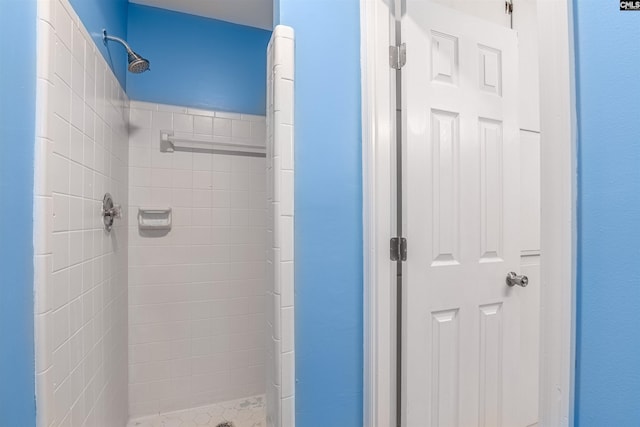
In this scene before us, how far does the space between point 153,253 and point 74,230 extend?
889 mm

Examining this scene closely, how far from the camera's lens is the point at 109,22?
1431mm

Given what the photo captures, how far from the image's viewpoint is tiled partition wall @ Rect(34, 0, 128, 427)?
80 cm

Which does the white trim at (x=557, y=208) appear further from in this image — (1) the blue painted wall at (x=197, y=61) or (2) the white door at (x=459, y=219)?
(1) the blue painted wall at (x=197, y=61)

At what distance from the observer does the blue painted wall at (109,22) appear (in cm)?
113

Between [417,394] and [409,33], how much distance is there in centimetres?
136

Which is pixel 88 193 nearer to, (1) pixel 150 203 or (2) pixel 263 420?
(1) pixel 150 203

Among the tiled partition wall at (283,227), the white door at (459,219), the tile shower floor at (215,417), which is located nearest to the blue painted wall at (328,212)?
the tiled partition wall at (283,227)

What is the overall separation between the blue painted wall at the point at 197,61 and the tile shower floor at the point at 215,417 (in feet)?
6.26

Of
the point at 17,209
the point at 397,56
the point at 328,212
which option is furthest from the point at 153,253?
the point at 397,56

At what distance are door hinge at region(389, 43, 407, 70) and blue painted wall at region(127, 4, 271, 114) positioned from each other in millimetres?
1138

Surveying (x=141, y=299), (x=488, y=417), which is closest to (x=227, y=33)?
(x=141, y=299)

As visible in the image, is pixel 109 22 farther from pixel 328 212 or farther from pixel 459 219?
pixel 459 219

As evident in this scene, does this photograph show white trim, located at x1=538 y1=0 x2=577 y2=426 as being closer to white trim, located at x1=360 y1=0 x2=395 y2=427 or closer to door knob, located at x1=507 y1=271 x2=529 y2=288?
white trim, located at x1=360 y1=0 x2=395 y2=427

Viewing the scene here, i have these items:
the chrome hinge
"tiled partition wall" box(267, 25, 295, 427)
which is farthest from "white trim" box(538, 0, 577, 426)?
the chrome hinge
